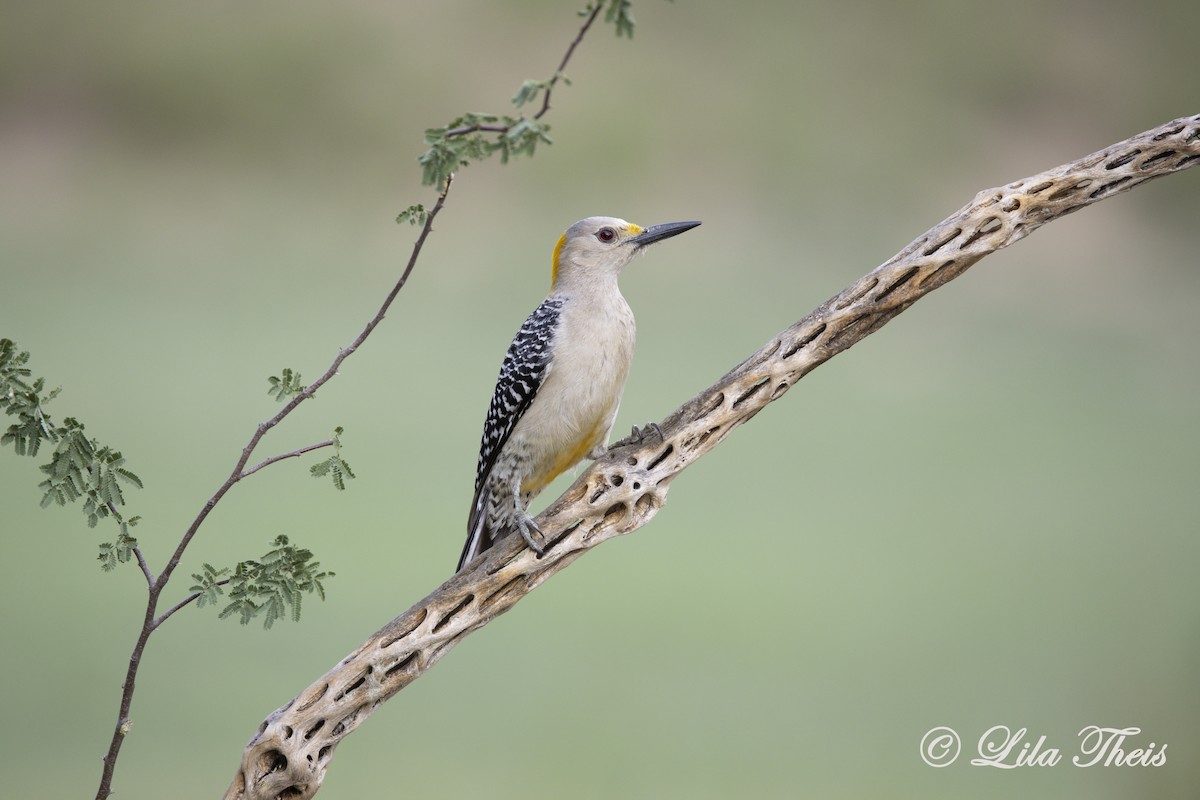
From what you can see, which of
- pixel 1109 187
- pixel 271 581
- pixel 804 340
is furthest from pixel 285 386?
pixel 1109 187

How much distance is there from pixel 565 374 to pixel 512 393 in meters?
0.22

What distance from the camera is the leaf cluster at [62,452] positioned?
8.68 feet

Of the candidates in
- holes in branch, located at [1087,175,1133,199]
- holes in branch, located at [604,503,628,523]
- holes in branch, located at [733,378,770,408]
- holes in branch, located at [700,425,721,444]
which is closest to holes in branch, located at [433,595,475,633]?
holes in branch, located at [604,503,628,523]

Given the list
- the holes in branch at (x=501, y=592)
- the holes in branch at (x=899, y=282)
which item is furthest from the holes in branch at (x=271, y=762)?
the holes in branch at (x=899, y=282)

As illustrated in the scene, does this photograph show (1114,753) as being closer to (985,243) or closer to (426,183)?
(985,243)

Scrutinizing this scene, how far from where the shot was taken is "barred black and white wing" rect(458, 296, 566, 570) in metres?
3.33

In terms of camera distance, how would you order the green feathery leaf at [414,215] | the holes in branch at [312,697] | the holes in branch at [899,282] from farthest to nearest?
the holes in branch at [899,282], the holes in branch at [312,697], the green feathery leaf at [414,215]

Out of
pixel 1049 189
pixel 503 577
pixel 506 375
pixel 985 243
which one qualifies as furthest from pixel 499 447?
pixel 1049 189

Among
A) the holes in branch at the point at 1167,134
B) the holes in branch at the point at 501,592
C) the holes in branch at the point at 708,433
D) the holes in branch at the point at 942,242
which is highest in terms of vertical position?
the holes in branch at the point at 1167,134

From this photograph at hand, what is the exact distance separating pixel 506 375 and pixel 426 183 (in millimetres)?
971

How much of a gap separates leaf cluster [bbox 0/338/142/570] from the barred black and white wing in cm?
110

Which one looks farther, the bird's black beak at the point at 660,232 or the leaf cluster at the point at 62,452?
the bird's black beak at the point at 660,232

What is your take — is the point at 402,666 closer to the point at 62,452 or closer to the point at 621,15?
the point at 62,452

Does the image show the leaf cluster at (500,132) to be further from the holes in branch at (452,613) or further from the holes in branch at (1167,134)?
the holes in branch at (1167,134)
